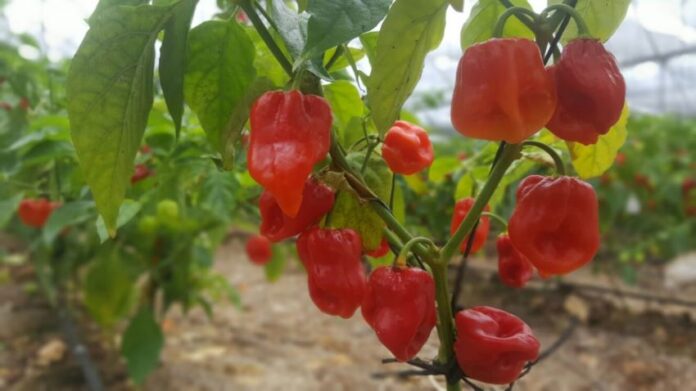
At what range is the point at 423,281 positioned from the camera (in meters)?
0.54

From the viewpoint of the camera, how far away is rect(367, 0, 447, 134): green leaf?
1.56 feet

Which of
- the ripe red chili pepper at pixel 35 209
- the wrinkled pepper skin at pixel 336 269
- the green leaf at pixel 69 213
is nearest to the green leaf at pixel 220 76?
the wrinkled pepper skin at pixel 336 269

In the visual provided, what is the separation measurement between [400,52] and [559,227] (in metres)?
0.19

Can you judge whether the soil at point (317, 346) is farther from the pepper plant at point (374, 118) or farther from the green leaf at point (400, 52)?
the green leaf at point (400, 52)

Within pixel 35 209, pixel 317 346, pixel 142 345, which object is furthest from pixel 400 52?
pixel 317 346

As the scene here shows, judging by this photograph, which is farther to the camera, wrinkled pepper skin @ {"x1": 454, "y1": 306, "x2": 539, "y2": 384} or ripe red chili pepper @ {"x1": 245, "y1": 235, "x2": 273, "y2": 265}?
ripe red chili pepper @ {"x1": 245, "y1": 235, "x2": 273, "y2": 265}

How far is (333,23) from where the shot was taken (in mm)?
425

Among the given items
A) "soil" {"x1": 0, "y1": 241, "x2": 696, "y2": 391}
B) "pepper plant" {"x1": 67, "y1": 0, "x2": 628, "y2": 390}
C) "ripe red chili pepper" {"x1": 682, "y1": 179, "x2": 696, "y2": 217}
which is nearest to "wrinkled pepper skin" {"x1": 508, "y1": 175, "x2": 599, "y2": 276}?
"pepper plant" {"x1": 67, "y1": 0, "x2": 628, "y2": 390}

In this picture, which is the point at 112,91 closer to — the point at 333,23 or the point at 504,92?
the point at 333,23

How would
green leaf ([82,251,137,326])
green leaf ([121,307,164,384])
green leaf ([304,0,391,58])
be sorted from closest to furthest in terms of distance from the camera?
green leaf ([304,0,391,58]) → green leaf ([121,307,164,384]) → green leaf ([82,251,137,326])

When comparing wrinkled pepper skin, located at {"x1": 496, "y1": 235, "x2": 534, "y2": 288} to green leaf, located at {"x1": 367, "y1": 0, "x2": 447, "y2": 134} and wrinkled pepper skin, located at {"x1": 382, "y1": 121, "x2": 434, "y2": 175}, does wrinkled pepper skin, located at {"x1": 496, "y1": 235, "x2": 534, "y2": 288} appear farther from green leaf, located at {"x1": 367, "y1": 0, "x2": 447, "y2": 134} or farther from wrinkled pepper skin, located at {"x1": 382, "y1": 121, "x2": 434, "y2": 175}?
green leaf, located at {"x1": 367, "y1": 0, "x2": 447, "y2": 134}

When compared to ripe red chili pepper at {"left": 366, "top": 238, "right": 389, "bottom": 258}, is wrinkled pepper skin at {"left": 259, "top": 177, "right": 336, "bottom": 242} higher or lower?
higher

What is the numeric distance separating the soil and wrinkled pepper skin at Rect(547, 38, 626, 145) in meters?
1.83

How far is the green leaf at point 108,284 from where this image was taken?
2.39 metres
